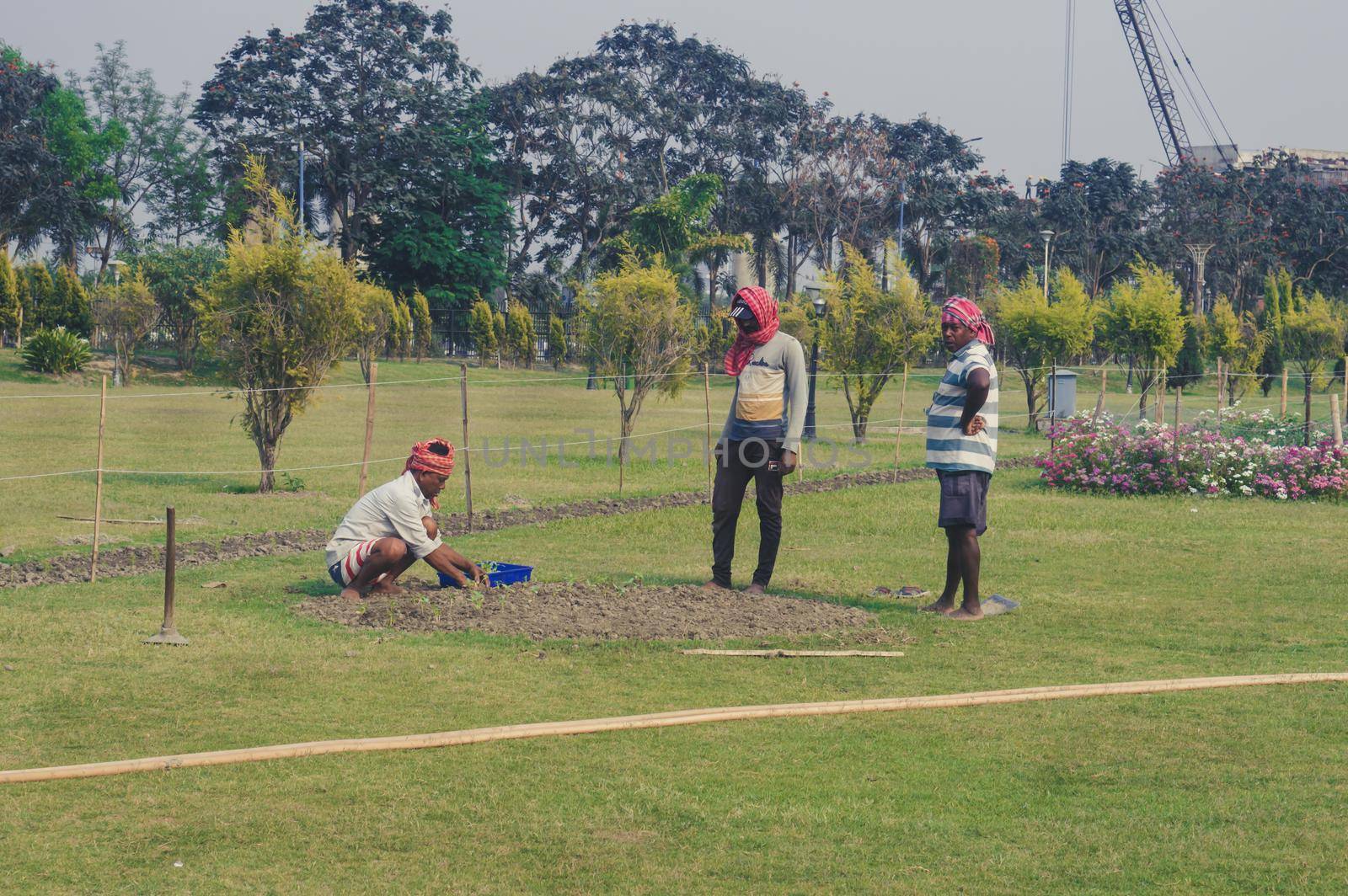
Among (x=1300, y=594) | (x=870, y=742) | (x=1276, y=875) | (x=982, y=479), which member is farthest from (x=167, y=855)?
(x=1300, y=594)

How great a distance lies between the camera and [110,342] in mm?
38938

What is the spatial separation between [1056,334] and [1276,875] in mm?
26722

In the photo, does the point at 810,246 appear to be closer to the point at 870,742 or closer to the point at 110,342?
the point at 110,342

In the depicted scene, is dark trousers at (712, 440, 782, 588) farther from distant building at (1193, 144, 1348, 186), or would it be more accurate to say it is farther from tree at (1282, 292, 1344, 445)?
distant building at (1193, 144, 1348, 186)

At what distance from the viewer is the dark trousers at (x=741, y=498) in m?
9.20

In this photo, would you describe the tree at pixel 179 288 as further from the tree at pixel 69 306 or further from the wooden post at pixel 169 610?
the wooden post at pixel 169 610

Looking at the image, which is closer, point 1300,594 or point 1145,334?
point 1300,594

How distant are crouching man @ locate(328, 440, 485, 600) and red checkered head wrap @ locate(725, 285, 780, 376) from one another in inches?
83.0

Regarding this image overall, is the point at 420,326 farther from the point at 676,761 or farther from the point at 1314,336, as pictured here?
the point at 676,761

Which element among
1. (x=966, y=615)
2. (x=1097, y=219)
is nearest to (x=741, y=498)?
(x=966, y=615)

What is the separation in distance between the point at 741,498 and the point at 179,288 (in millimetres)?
36321

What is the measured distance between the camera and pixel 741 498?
9.16 metres

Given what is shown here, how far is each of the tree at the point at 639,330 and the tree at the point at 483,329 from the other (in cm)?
2678

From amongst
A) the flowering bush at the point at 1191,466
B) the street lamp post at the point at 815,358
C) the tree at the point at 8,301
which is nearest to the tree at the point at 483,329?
the tree at the point at 8,301
